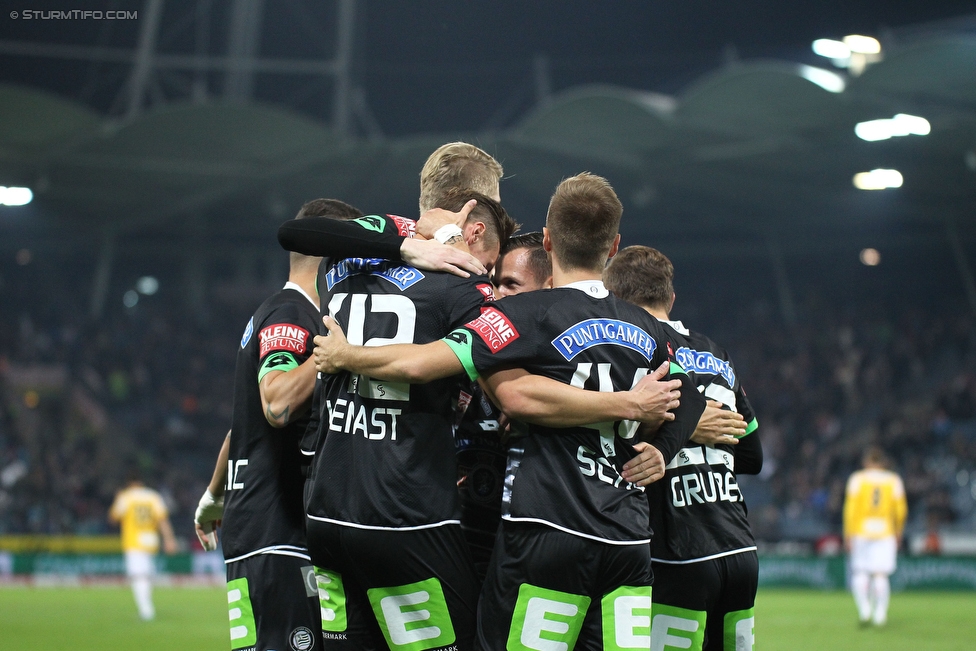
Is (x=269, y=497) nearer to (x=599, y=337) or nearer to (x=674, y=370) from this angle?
(x=599, y=337)

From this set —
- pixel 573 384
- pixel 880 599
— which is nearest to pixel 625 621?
pixel 573 384

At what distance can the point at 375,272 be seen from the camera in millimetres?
4020

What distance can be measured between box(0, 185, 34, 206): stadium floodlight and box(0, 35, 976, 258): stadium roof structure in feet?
1.50

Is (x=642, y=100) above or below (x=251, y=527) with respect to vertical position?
above

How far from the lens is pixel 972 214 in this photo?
2852 centimetres

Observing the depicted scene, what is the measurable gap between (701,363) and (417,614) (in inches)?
71.8

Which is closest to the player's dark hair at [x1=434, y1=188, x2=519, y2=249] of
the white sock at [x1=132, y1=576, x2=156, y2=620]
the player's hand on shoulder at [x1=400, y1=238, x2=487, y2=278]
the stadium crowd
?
the player's hand on shoulder at [x1=400, y1=238, x2=487, y2=278]

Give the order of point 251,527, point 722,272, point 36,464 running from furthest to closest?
point 722,272, point 36,464, point 251,527

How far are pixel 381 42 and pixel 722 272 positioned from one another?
12856mm

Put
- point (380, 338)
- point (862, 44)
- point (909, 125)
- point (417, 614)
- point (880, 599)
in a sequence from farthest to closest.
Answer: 1. point (862, 44)
2. point (909, 125)
3. point (880, 599)
4. point (380, 338)
5. point (417, 614)

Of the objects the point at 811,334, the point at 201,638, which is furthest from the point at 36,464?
the point at 811,334

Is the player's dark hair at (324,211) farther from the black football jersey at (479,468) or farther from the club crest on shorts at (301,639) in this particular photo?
the club crest on shorts at (301,639)

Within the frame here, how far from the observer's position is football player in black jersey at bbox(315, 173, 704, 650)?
3.66 metres

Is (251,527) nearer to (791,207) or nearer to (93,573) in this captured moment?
(93,573)
